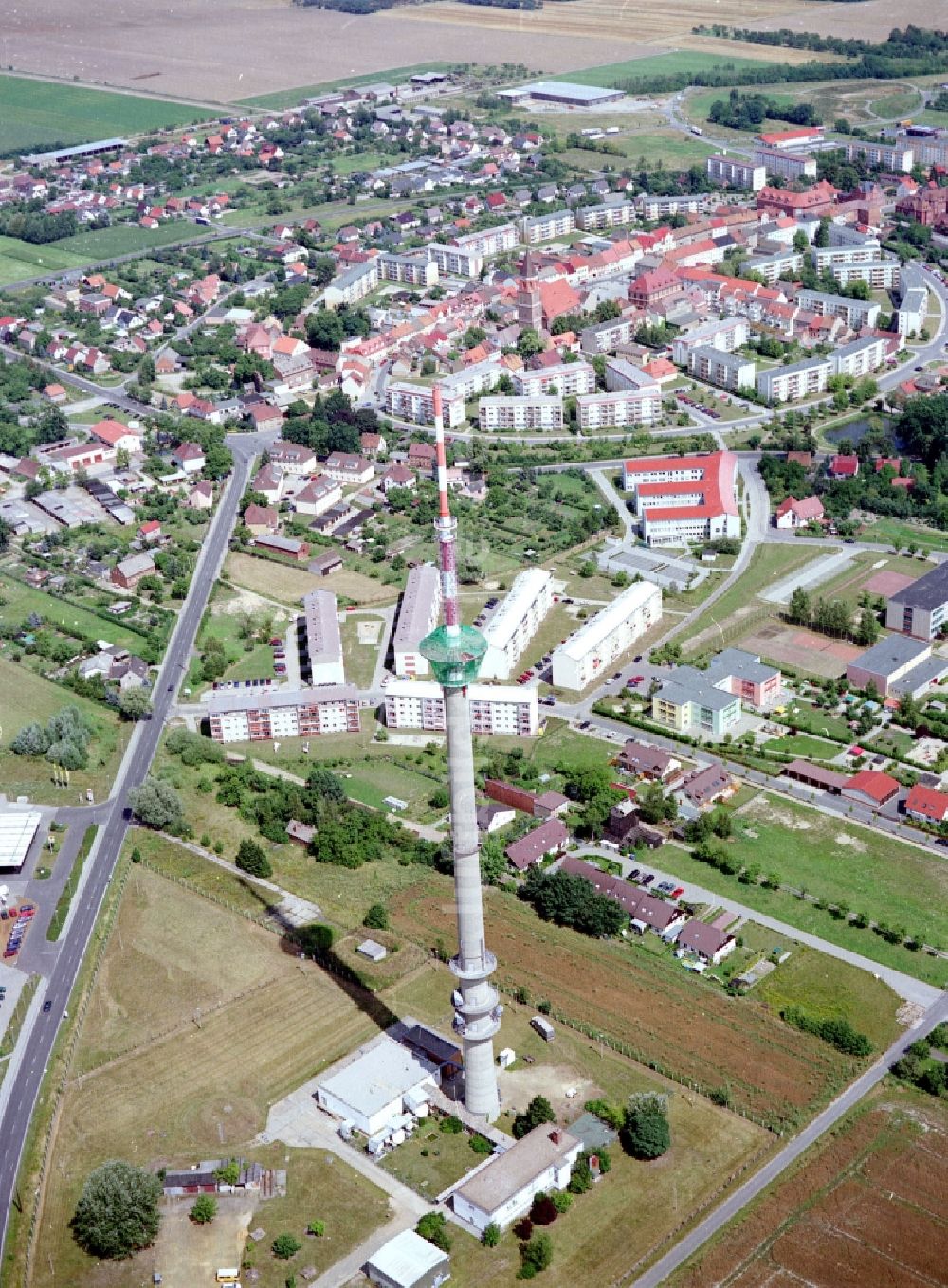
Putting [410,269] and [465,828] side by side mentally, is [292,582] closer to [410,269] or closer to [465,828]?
[465,828]

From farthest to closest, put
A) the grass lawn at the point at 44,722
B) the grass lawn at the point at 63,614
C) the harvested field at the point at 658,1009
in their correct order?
1. the grass lawn at the point at 63,614
2. the grass lawn at the point at 44,722
3. the harvested field at the point at 658,1009

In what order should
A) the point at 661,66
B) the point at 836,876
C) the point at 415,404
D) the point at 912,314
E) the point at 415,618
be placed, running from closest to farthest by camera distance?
1. the point at 836,876
2. the point at 415,618
3. the point at 415,404
4. the point at 912,314
5. the point at 661,66

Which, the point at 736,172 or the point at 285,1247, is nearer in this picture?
the point at 285,1247

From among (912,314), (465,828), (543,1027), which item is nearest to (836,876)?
(543,1027)

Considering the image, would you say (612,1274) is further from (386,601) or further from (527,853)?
(386,601)

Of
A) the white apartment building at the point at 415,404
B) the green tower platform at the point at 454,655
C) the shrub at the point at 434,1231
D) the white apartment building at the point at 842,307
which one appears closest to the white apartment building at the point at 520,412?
the white apartment building at the point at 415,404

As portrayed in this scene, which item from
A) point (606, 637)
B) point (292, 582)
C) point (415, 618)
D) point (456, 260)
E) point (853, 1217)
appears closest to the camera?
point (853, 1217)

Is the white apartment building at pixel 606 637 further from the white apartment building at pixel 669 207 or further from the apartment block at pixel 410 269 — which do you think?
the white apartment building at pixel 669 207
